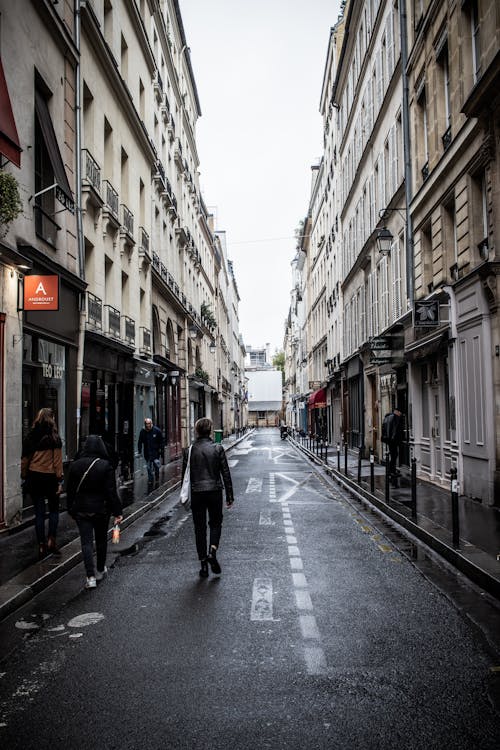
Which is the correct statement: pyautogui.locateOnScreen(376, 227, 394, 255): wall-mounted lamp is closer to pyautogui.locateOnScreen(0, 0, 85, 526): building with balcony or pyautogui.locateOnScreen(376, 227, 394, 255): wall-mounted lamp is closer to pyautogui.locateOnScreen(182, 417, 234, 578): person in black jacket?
pyautogui.locateOnScreen(0, 0, 85, 526): building with balcony

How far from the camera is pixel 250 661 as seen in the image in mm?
5004

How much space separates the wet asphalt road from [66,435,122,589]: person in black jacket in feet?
1.70

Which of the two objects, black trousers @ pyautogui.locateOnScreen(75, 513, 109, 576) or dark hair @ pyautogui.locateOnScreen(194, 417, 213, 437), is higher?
Result: dark hair @ pyautogui.locateOnScreen(194, 417, 213, 437)

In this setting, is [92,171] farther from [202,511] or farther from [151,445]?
[202,511]

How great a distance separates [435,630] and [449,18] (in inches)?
541

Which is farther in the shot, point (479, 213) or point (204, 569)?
point (479, 213)

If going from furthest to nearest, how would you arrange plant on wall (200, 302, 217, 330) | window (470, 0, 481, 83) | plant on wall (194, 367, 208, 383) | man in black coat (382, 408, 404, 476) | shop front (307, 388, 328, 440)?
1. plant on wall (200, 302, 217, 330)
2. shop front (307, 388, 328, 440)
3. plant on wall (194, 367, 208, 383)
4. man in black coat (382, 408, 404, 476)
5. window (470, 0, 481, 83)

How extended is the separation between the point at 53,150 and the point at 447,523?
32.6 feet

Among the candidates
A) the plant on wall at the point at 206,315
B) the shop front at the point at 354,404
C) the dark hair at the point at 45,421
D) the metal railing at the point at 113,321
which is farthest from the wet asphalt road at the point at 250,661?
the plant on wall at the point at 206,315

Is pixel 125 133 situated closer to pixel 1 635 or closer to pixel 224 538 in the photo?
pixel 224 538

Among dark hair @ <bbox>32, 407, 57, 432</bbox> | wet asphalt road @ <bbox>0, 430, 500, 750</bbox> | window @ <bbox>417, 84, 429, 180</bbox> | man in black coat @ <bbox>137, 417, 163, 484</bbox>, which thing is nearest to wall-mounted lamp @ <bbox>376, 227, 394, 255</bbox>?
window @ <bbox>417, 84, 429, 180</bbox>

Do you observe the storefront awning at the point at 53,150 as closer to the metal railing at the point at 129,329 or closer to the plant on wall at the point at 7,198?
the plant on wall at the point at 7,198

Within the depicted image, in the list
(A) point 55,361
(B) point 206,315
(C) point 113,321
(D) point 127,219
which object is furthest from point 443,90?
(B) point 206,315

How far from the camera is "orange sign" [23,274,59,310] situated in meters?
11.3
